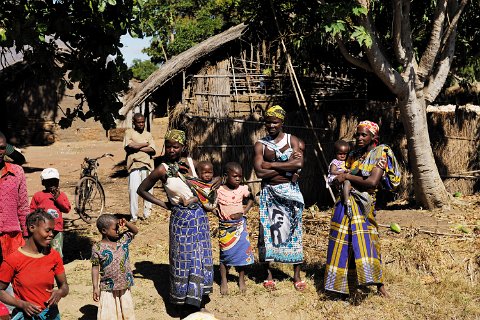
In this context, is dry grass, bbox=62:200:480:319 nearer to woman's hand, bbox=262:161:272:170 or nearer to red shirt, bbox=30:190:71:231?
red shirt, bbox=30:190:71:231

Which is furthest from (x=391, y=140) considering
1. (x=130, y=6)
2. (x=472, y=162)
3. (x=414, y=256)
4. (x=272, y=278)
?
(x=130, y=6)

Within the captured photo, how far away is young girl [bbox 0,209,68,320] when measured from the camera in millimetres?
4004

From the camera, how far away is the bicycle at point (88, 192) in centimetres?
977

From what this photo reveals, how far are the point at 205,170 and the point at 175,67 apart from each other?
717cm

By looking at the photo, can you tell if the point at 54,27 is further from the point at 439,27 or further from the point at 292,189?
the point at 439,27

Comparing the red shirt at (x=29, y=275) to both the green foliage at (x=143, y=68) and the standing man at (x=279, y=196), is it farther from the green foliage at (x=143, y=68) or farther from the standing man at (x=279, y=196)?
the green foliage at (x=143, y=68)

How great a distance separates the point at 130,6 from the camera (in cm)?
662

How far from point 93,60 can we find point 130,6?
1.06m

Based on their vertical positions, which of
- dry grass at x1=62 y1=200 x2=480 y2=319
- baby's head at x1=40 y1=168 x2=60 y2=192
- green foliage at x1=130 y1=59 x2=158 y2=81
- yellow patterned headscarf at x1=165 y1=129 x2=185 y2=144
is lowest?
dry grass at x1=62 y1=200 x2=480 y2=319

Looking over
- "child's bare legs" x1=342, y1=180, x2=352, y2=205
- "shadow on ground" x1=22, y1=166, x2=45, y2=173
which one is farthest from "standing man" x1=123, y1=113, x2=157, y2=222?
"shadow on ground" x1=22, y1=166, x2=45, y2=173

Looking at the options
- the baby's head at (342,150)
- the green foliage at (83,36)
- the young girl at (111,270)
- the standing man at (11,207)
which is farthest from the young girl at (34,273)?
the baby's head at (342,150)

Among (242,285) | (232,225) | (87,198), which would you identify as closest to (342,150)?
(232,225)

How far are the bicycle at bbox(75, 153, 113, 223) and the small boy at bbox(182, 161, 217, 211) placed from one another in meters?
4.51

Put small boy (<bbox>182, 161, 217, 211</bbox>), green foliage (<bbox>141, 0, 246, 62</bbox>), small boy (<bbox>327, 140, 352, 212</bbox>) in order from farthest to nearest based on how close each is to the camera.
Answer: green foliage (<bbox>141, 0, 246, 62</bbox>)
small boy (<bbox>327, 140, 352, 212</bbox>)
small boy (<bbox>182, 161, 217, 211</bbox>)
